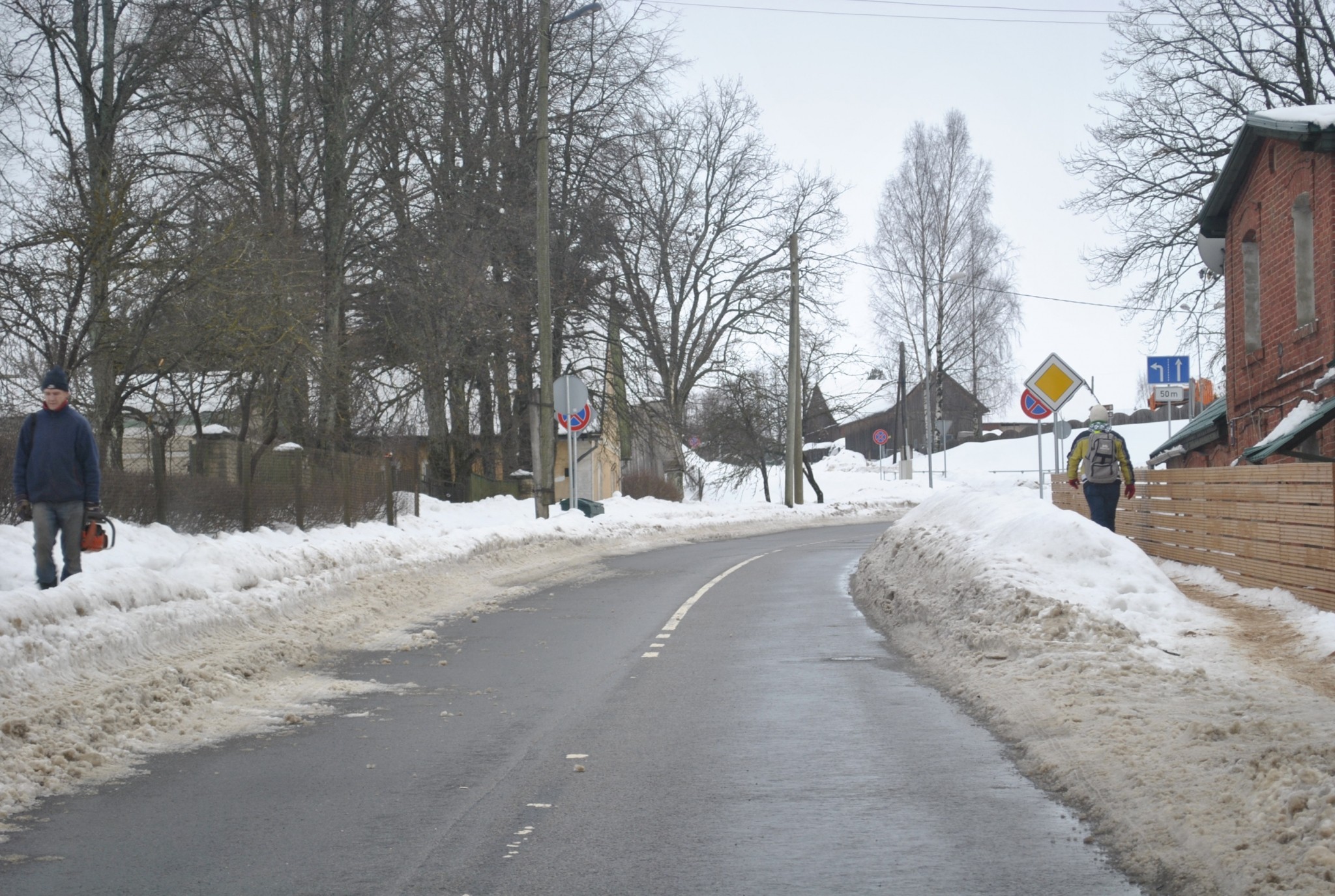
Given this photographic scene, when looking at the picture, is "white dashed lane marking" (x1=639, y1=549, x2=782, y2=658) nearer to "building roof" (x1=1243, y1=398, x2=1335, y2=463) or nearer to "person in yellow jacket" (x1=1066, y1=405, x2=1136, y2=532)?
Answer: "person in yellow jacket" (x1=1066, y1=405, x2=1136, y2=532)

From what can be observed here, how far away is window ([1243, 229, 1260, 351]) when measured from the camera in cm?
1953

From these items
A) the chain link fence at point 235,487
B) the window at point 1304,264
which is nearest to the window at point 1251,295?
the window at point 1304,264

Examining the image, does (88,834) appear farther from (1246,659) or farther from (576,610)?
(576,610)

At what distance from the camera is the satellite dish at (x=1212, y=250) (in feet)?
69.9

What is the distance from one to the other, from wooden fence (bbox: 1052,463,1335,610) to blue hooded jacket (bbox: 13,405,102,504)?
1015 cm

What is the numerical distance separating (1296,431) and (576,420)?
50.7 feet

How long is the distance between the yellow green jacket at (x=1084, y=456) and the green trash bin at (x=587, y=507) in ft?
48.6

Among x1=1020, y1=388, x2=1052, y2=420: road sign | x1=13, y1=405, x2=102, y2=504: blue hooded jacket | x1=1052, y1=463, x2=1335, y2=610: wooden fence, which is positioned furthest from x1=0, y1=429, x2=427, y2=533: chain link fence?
x1=1052, y1=463, x2=1335, y2=610: wooden fence

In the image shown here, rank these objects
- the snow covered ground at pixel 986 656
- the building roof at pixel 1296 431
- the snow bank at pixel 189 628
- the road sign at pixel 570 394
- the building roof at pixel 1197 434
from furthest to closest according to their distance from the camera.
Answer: the road sign at pixel 570 394
the building roof at pixel 1197 434
the building roof at pixel 1296 431
the snow bank at pixel 189 628
the snow covered ground at pixel 986 656

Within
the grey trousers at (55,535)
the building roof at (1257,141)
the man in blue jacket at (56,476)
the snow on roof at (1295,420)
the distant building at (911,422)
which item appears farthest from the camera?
the distant building at (911,422)

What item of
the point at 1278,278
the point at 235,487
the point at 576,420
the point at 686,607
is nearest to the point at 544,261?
the point at 576,420

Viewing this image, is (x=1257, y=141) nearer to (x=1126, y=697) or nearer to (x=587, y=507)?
(x=1126, y=697)

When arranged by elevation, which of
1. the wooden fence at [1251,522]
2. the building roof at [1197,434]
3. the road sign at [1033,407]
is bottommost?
the wooden fence at [1251,522]

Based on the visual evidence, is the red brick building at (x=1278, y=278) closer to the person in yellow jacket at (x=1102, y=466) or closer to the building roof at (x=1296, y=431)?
the building roof at (x=1296, y=431)
